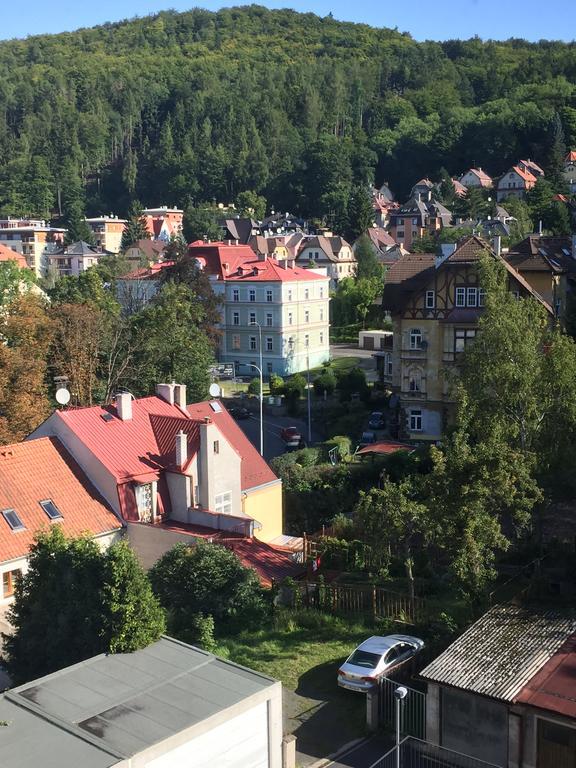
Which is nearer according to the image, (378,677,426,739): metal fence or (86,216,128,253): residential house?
(378,677,426,739): metal fence

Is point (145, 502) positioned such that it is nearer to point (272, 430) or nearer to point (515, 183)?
point (272, 430)

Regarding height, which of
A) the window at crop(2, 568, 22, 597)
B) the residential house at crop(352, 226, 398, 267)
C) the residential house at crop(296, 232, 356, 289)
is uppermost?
the residential house at crop(352, 226, 398, 267)

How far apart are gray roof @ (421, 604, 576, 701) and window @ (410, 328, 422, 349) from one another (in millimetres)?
24234

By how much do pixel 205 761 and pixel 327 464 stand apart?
2598 cm

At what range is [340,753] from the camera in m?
15.4

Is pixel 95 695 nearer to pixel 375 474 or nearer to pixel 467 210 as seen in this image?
pixel 375 474

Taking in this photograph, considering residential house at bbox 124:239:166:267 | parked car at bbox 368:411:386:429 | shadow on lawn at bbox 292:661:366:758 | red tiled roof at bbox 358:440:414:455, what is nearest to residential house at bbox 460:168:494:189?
residential house at bbox 124:239:166:267

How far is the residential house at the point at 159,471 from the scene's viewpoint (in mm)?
25094

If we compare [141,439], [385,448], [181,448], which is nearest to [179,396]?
[141,439]

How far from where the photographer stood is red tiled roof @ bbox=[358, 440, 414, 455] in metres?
37.7

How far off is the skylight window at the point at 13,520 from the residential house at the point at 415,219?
90.3m

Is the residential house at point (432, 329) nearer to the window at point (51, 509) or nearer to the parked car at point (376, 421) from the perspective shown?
A: the parked car at point (376, 421)

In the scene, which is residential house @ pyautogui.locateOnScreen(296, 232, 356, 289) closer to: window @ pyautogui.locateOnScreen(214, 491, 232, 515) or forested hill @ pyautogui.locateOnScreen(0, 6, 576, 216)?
forested hill @ pyautogui.locateOnScreen(0, 6, 576, 216)

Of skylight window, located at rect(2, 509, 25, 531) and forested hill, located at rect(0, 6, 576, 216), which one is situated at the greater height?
forested hill, located at rect(0, 6, 576, 216)
